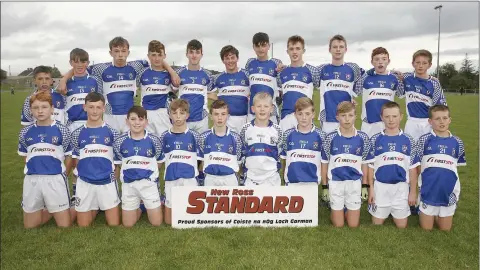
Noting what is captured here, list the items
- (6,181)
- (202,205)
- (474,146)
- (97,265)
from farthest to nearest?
(474,146) → (6,181) → (202,205) → (97,265)

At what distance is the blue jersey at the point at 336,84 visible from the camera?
21.2ft

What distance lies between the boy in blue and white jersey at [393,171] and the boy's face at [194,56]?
297 centimetres

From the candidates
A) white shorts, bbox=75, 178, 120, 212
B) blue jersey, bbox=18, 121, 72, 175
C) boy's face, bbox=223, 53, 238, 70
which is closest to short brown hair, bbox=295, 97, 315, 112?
boy's face, bbox=223, 53, 238, 70

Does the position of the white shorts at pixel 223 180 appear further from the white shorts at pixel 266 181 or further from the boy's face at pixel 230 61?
the boy's face at pixel 230 61

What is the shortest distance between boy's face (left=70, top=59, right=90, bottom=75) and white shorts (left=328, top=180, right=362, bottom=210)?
4.06m

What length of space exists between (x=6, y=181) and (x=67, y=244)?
4.22 meters

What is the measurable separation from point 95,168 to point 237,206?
6.33ft

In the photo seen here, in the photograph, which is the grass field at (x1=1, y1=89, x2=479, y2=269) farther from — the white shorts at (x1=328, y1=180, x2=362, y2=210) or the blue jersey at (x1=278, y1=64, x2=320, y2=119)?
the blue jersey at (x1=278, y1=64, x2=320, y2=119)

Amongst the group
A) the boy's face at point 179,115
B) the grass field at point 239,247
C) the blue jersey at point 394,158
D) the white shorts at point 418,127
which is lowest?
the grass field at point 239,247

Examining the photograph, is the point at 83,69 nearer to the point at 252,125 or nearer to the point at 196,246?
the point at 252,125

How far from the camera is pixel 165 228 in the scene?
533 cm

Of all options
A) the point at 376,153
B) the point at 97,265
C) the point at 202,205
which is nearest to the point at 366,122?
the point at 376,153

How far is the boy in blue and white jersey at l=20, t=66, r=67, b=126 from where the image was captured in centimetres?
597

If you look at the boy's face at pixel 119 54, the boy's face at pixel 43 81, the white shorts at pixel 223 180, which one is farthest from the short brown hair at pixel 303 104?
the boy's face at pixel 43 81
